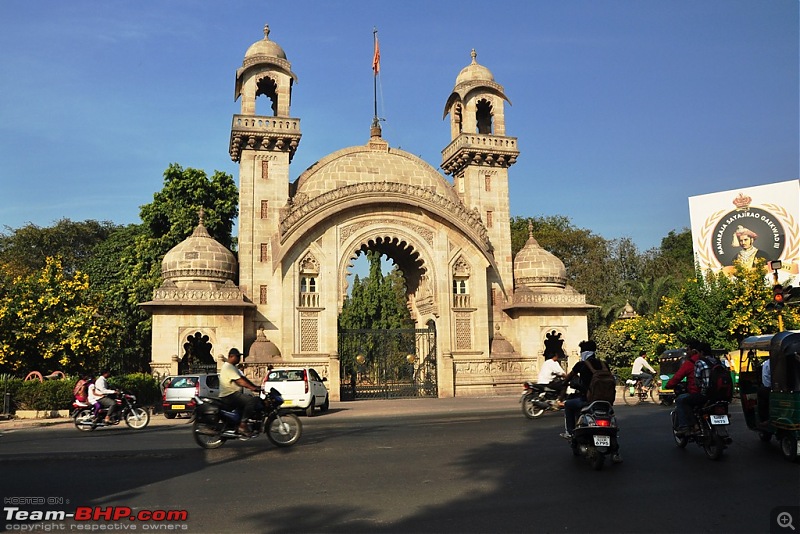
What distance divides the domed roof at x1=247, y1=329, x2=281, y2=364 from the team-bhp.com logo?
65.7ft

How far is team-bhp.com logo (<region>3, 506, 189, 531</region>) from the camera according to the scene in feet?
21.8

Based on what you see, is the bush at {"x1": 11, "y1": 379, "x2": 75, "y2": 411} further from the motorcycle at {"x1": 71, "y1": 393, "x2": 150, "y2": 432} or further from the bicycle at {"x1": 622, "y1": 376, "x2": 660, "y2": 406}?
the bicycle at {"x1": 622, "y1": 376, "x2": 660, "y2": 406}

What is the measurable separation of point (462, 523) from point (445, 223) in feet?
81.7

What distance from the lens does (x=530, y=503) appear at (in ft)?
23.6

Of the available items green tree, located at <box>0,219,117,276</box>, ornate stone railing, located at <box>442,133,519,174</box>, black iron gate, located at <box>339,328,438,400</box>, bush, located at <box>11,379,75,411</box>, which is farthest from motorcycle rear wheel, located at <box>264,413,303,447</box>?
green tree, located at <box>0,219,117,276</box>

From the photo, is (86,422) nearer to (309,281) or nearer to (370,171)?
(309,281)

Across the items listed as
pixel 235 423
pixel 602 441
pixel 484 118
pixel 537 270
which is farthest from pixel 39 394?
pixel 484 118

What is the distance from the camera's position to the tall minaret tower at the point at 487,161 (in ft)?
109

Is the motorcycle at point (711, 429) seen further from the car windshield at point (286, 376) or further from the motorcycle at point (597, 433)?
the car windshield at point (286, 376)

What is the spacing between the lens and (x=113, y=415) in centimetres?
1634

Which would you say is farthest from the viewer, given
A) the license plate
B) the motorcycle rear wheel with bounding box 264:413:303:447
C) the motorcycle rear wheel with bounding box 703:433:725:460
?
the motorcycle rear wheel with bounding box 264:413:303:447

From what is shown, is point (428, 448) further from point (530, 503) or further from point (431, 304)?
point (431, 304)

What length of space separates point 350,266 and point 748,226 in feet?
114

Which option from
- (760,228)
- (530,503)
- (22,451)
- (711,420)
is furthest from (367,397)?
(760,228)
